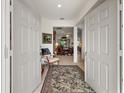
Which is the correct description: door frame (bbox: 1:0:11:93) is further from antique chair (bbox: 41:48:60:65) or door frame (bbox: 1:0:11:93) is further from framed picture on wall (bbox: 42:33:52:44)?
framed picture on wall (bbox: 42:33:52:44)

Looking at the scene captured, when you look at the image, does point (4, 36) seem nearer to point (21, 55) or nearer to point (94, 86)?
point (21, 55)

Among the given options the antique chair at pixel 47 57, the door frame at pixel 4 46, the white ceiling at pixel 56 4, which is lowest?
the antique chair at pixel 47 57

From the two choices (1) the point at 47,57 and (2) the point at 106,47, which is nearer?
(2) the point at 106,47

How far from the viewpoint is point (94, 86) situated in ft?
13.4

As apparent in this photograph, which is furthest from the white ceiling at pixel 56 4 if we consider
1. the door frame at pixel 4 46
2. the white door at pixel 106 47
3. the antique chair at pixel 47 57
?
the antique chair at pixel 47 57

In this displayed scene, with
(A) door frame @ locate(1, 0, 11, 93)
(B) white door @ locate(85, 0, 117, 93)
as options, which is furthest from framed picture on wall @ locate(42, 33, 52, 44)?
(A) door frame @ locate(1, 0, 11, 93)

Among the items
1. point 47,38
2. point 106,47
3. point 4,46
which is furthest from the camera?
point 47,38

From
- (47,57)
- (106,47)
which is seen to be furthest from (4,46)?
(47,57)

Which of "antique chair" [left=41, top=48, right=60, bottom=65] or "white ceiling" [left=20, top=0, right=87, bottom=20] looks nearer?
"white ceiling" [left=20, top=0, right=87, bottom=20]

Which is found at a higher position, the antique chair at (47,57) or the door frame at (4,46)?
the door frame at (4,46)

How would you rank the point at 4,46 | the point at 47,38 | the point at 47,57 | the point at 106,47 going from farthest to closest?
the point at 47,38 < the point at 47,57 < the point at 106,47 < the point at 4,46

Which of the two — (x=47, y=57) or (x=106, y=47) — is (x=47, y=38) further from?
(x=106, y=47)

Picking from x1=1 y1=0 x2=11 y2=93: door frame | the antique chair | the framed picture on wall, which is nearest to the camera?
x1=1 y1=0 x2=11 y2=93: door frame

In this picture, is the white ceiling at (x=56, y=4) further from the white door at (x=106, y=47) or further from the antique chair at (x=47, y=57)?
the antique chair at (x=47, y=57)
